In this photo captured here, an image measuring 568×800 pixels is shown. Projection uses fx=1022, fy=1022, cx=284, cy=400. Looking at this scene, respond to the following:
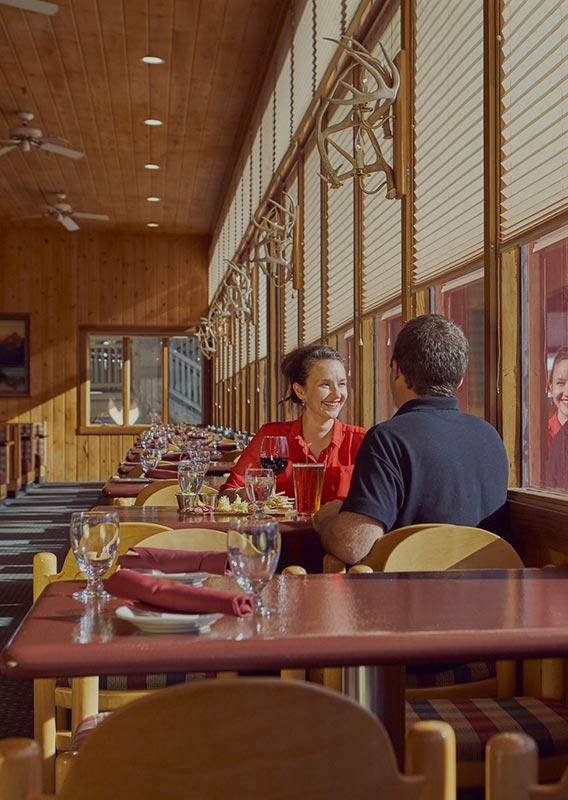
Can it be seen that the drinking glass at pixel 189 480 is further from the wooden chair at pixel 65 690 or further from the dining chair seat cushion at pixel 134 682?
the dining chair seat cushion at pixel 134 682

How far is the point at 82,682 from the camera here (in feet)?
6.88

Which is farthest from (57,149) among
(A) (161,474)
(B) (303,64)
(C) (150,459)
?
(A) (161,474)

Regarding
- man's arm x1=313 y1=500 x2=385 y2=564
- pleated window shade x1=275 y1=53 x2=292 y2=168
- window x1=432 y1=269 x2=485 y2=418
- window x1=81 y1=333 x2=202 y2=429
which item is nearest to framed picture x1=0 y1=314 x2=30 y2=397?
window x1=81 y1=333 x2=202 y2=429

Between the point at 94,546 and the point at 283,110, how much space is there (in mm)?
6832

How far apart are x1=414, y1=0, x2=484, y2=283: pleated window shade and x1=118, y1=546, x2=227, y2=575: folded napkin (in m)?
1.86

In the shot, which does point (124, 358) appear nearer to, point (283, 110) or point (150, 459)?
point (283, 110)

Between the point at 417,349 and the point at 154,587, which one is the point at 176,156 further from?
the point at 154,587

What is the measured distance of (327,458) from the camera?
13.6 feet

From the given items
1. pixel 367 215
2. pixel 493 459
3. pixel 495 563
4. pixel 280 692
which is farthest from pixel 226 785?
pixel 367 215

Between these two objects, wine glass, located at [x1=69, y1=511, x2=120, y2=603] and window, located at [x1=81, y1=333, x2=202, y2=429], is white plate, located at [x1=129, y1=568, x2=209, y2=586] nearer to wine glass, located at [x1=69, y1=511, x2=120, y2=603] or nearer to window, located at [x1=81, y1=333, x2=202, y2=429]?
wine glass, located at [x1=69, y1=511, x2=120, y2=603]

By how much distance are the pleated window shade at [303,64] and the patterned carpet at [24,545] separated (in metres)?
3.77

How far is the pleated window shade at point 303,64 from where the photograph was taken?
6.85 metres

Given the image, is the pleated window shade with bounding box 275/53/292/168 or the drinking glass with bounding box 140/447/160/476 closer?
the drinking glass with bounding box 140/447/160/476

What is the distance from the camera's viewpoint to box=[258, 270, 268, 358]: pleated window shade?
9.92 metres
